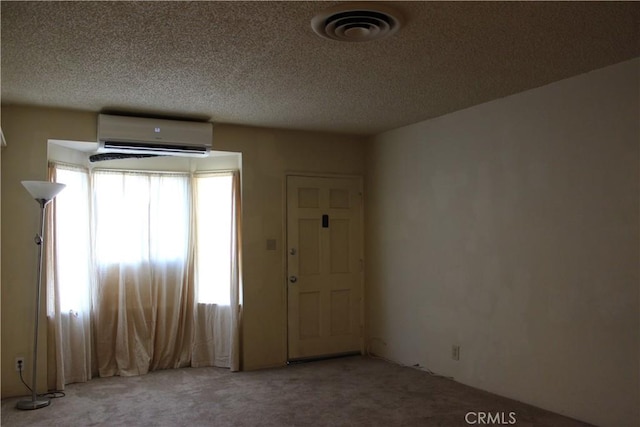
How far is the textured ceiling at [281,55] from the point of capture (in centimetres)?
247

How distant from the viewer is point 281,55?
3.05m

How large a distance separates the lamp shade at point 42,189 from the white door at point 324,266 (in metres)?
2.29

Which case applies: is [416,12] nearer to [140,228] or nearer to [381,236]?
[381,236]

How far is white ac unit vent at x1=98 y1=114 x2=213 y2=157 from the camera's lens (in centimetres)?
435

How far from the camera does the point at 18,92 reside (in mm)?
3803

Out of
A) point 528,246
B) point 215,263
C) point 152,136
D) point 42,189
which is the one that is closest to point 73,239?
point 42,189

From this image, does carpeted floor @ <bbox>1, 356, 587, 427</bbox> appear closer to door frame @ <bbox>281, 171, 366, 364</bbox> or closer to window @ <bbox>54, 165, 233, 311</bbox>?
door frame @ <bbox>281, 171, 366, 364</bbox>

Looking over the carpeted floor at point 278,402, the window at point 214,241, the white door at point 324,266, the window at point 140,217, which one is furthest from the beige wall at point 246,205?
the window at point 140,217

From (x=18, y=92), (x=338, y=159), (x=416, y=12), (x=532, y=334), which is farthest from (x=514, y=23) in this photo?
(x=18, y=92)

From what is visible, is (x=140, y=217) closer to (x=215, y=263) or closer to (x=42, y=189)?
(x=215, y=263)

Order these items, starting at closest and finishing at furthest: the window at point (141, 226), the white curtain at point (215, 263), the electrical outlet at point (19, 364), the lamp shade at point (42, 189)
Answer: the lamp shade at point (42, 189), the electrical outlet at point (19, 364), the window at point (141, 226), the white curtain at point (215, 263)

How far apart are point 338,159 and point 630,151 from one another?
303 centimetres

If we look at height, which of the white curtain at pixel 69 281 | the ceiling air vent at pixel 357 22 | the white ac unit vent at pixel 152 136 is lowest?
the white curtain at pixel 69 281

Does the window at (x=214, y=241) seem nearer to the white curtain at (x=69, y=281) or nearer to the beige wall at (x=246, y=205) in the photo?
the beige wall at (x=246, y=205)
